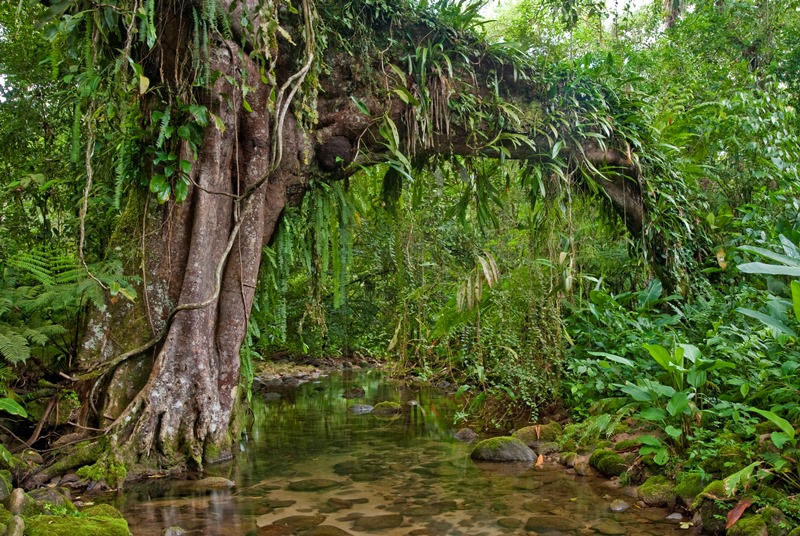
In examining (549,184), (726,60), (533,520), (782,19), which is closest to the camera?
(533,520)

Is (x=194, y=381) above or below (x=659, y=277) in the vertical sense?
below

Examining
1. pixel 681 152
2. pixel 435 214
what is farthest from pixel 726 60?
pixel 435 214

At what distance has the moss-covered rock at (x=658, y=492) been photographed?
3.55 m

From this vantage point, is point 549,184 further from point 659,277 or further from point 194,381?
point 194,381

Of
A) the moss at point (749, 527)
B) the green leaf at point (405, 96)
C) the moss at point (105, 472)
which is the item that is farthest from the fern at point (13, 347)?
the moss at point (749, 527)

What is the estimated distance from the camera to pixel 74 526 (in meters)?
2.75

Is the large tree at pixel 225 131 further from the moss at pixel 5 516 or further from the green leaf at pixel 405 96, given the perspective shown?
the moss at pixel 5 516

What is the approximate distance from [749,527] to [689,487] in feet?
2.01

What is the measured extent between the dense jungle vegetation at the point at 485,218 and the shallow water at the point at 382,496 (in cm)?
51

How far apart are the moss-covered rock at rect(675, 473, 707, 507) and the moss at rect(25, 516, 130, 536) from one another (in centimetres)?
307

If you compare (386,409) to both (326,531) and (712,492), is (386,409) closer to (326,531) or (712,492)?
(326,531)

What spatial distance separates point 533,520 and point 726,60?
7.96 metres

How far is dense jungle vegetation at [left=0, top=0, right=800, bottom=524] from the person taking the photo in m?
3.90

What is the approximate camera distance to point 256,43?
4121 mm
